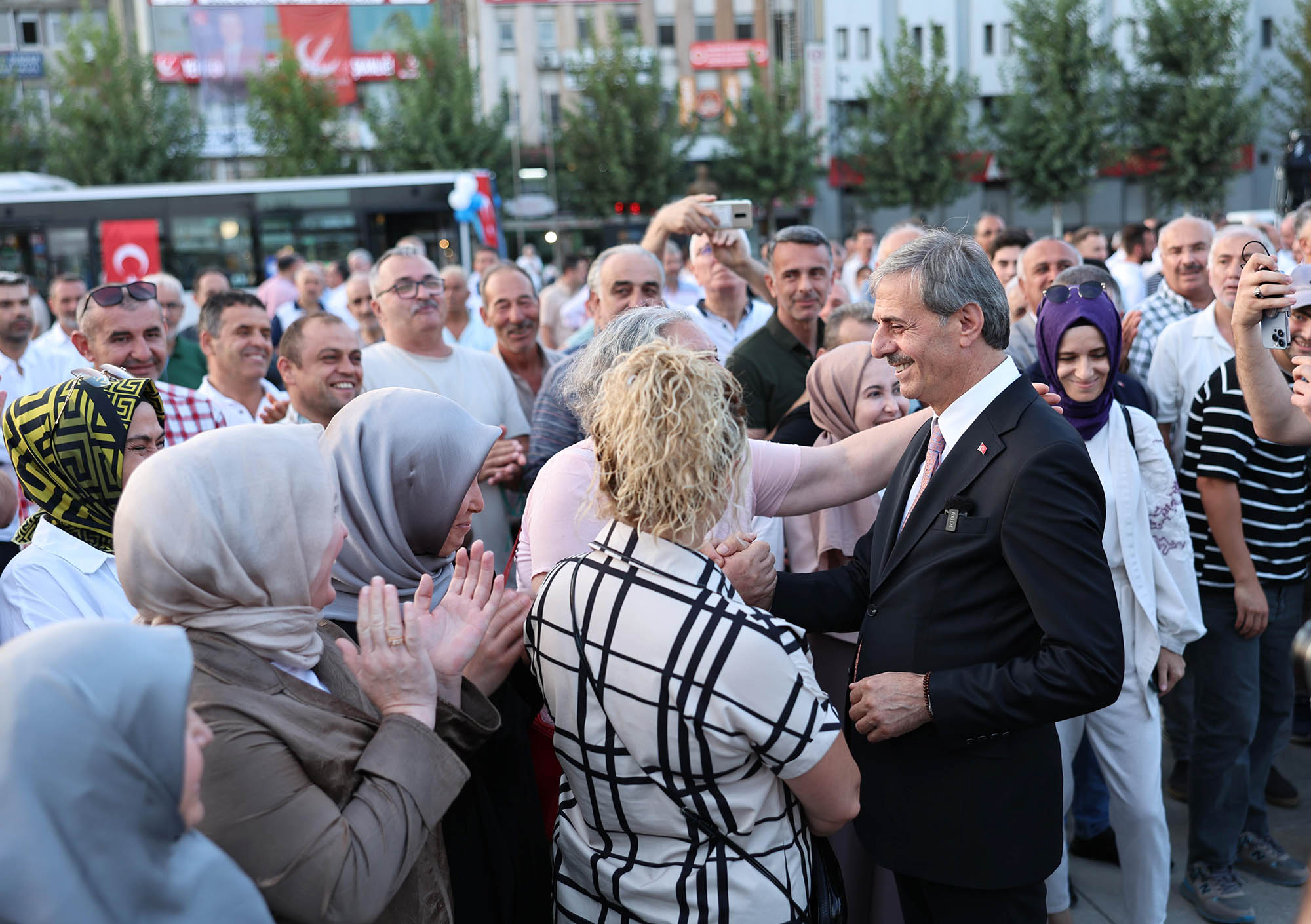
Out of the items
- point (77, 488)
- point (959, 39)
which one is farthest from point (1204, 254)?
point (959, 39)

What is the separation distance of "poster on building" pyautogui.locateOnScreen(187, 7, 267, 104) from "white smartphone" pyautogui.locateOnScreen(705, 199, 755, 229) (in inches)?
1627

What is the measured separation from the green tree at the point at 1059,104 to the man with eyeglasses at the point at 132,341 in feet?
92.9

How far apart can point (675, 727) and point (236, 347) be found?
4.17 m

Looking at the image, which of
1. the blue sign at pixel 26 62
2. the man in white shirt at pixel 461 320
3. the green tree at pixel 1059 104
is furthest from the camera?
the blue sign at pixel 26 62

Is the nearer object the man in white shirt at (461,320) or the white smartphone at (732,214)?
the white smartphone at (732,214)

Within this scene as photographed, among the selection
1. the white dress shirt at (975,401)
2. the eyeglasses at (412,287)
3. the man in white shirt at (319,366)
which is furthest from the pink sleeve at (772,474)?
the eyeglasses at (412,287)

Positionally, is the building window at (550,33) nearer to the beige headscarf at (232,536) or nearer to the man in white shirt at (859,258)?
the man in white shirt at (859,258)

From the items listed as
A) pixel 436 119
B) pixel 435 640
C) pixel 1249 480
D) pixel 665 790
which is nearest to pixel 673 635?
pixel 665 790

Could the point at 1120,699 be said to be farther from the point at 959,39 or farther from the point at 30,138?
the point at 959,39

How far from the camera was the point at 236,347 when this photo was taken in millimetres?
5344

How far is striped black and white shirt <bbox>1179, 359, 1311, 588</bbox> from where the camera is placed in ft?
12.4

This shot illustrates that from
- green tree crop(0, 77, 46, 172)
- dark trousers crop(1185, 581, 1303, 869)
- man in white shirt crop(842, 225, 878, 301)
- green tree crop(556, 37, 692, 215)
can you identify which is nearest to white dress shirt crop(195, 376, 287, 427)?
dark trousers crop(1185, 581, 1303, 869)

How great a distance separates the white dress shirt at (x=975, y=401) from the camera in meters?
2.44

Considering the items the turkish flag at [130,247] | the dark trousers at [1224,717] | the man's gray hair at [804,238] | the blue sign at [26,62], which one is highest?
the blue sign at [26,62]
